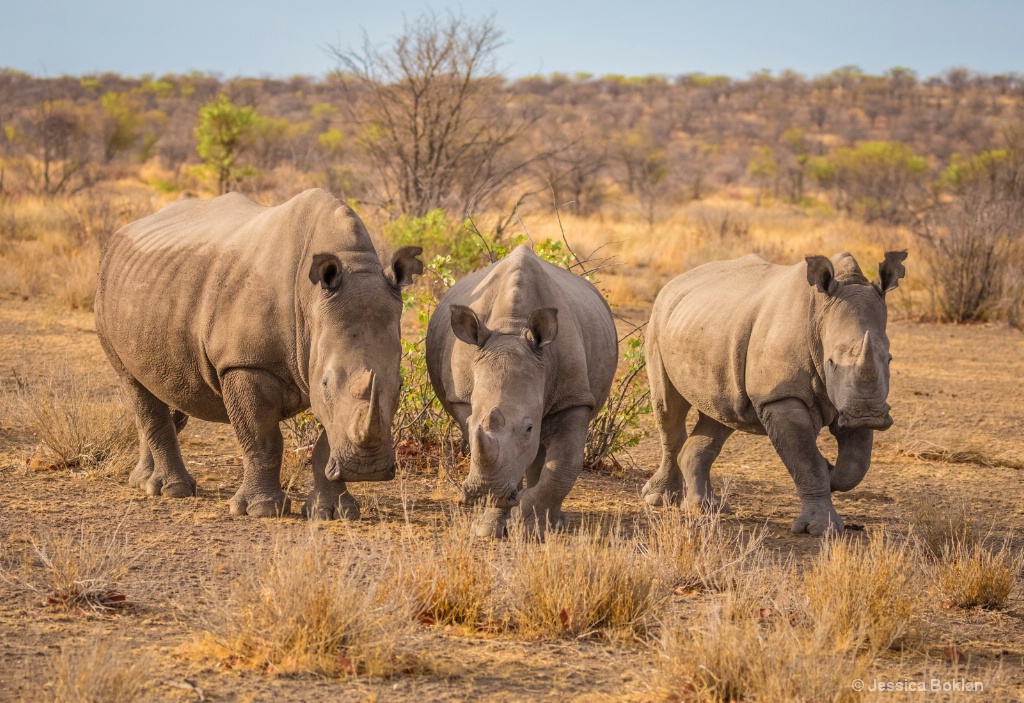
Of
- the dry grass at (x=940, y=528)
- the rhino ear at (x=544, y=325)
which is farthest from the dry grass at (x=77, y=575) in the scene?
the dry grass at (x=940, y=528)

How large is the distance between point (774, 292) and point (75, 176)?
2663 cm

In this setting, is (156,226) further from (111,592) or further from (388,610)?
(388,610)

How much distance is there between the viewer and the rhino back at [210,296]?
6.78 metres

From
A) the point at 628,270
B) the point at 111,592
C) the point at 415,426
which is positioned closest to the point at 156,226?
the point at 415,426

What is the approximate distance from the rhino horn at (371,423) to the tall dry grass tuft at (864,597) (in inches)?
83.8

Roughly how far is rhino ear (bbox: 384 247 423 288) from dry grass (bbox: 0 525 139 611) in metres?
1.90

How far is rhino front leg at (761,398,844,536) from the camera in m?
7.02

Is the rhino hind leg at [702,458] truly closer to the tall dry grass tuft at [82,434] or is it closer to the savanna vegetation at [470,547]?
the savanna vegetation at [470,547]

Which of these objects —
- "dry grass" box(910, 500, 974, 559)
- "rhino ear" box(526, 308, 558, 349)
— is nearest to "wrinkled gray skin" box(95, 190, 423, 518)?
"rhino ear" box(526, 308, 558, 349)

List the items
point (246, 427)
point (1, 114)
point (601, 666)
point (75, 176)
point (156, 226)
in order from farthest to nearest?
point (1, 114) → point (75, 176) → point (156, 226) → point (246, 427) → point (601, 666)

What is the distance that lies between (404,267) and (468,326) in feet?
1.99

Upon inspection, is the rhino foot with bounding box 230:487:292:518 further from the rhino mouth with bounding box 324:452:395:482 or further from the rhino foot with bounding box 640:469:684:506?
the rhino foot with bounding box 640:469:684:506

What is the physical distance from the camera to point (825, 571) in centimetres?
552

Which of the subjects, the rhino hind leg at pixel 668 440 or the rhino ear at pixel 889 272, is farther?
the rhino hind leg at pixel 668 440
